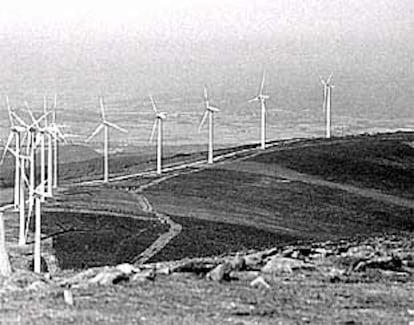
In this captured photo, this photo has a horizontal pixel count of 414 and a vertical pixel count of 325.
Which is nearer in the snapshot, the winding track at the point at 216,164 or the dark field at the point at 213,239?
the dark field at the point at 213,239

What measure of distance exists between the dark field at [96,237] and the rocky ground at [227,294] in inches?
1674

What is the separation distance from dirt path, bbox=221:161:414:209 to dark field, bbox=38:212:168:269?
50.4m

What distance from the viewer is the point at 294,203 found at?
457ft

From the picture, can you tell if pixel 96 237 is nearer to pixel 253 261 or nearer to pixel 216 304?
pixel 253 261

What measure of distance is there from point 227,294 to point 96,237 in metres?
66.8

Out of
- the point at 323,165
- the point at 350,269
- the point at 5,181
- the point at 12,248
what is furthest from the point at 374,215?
the point at 350,269

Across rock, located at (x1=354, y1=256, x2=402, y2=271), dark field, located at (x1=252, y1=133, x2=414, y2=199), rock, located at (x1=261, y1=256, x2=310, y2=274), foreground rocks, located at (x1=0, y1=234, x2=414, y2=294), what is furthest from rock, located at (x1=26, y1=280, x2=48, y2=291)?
dark field, located at (x1=252, y1=133, x2=414, y2=199)

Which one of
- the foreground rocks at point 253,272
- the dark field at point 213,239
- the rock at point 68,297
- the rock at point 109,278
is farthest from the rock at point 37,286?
the dark field at point 213,239

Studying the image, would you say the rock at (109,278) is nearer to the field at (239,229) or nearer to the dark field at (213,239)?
the field at (239,229)

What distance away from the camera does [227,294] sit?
35.3 meters

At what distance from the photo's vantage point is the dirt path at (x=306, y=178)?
152125 mm

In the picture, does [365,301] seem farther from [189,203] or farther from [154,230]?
[189,203]

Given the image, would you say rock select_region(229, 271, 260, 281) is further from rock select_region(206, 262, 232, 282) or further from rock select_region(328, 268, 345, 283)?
rock select_region(328, 268, 345, 283)

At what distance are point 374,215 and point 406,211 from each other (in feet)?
27.2
